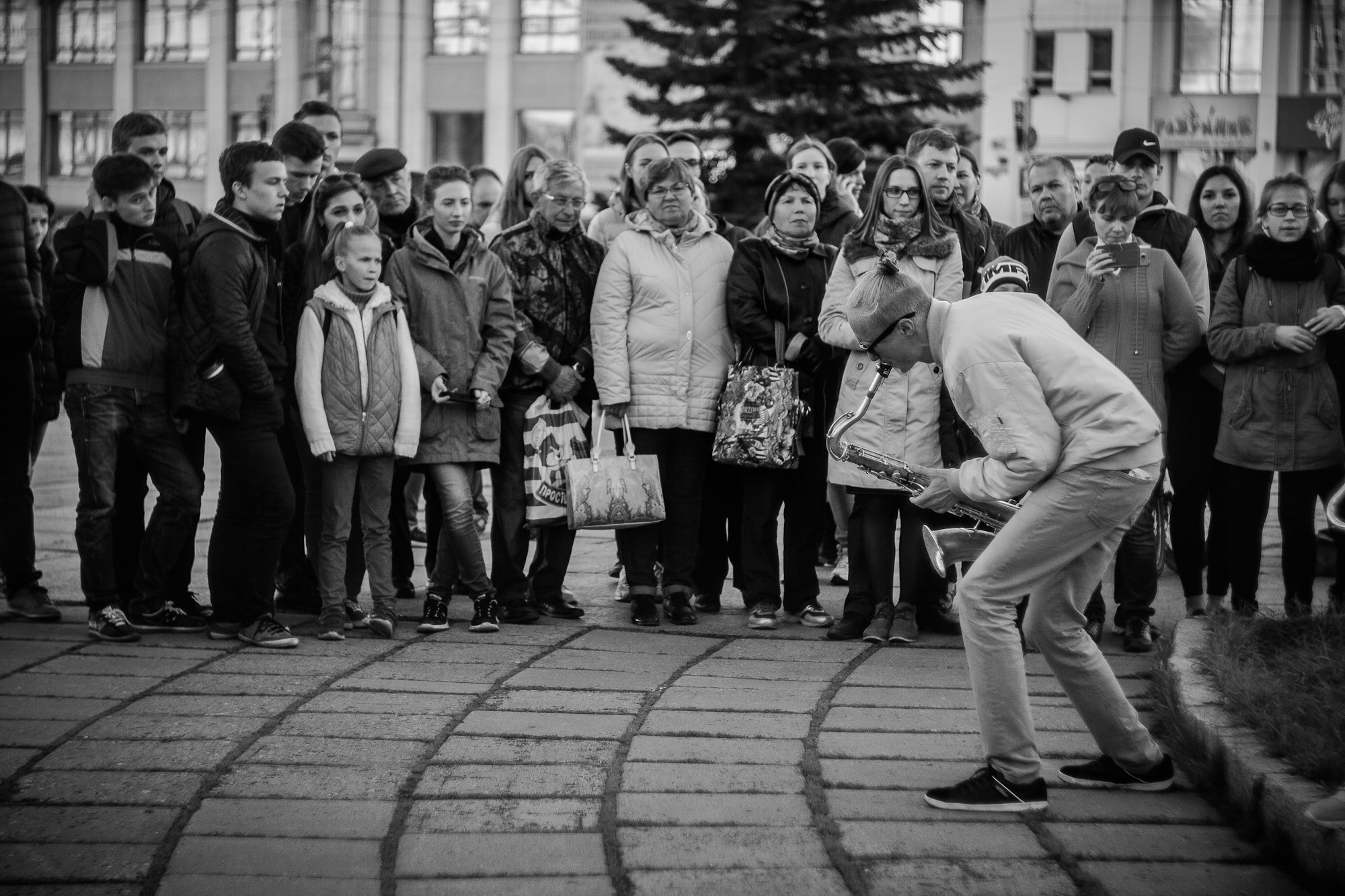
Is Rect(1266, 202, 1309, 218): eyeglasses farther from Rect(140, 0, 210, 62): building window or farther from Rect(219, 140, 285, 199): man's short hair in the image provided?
Rect(140, 0, 210, 62): building window

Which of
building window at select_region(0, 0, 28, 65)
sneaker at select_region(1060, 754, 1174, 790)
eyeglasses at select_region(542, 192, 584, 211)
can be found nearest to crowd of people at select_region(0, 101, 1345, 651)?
eyeglasses at select_region(542, 192, 584, 211)

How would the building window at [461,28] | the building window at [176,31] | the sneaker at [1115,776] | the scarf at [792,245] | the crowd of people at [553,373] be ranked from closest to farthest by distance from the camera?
the sneaker at [1115,776]
the crowd of people at [553,373]
the scarf at [792,245]
the building window at [461,28]
the building window at [176,31]

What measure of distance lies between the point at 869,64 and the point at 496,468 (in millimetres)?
17295

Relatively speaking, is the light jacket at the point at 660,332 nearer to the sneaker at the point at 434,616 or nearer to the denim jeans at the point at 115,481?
the sneaker at the point at 434,616

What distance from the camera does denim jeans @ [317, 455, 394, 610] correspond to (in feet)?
22.5

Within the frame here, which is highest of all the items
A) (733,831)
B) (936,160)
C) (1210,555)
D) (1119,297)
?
(936,160)

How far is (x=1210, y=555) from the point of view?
7406 millimetres

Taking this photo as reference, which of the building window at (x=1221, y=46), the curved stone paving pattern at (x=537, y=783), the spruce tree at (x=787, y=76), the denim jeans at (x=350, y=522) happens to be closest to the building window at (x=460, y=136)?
the spruce tree at (x=787, y=76)

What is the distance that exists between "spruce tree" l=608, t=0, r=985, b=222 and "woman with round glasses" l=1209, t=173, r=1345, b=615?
630 inches

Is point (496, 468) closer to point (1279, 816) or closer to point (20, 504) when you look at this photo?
point (20, 504)

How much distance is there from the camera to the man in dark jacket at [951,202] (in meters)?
7.48

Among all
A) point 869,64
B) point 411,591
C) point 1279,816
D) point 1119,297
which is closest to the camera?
point 1279,816

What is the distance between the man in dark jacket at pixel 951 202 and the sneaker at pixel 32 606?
4496mm

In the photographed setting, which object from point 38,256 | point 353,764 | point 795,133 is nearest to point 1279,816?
point 353,764
